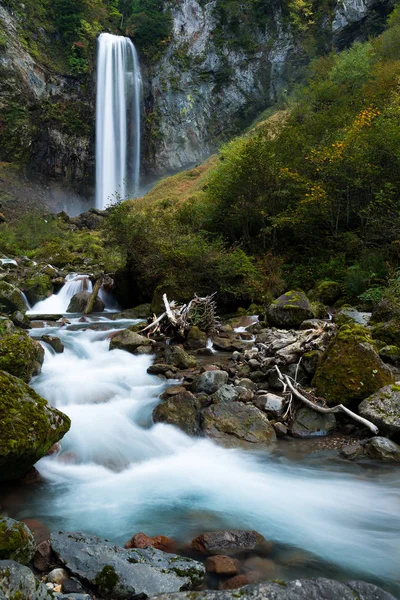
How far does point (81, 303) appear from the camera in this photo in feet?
53.6

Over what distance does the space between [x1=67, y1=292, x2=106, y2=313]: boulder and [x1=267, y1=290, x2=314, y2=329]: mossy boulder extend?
816 cm

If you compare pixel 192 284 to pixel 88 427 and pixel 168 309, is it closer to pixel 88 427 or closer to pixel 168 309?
pixel 168 309

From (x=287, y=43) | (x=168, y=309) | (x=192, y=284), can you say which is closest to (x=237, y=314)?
(x=192, y=284)

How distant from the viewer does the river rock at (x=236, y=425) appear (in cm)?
581

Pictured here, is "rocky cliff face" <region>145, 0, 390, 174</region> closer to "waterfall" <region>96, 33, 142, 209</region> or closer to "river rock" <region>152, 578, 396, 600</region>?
"waterfall" <region>96, 33, 142, 209</region>

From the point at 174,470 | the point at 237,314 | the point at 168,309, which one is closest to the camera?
the point at 174,470

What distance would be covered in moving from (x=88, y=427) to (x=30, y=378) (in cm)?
199

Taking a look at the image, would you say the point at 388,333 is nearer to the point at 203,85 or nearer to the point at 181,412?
the point at 181,412

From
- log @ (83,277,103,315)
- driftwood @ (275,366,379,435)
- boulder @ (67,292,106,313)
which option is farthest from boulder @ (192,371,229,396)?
boulder @ (67,292,106,313)

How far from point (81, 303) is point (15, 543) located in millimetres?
13963

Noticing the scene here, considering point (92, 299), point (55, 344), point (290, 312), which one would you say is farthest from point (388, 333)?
point (92, 299)

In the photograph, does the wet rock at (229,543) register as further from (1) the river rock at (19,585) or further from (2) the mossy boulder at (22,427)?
(2) the mossy boulder at (22,427)

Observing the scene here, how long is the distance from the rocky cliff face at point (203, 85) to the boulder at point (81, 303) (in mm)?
39903

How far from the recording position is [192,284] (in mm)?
14297
